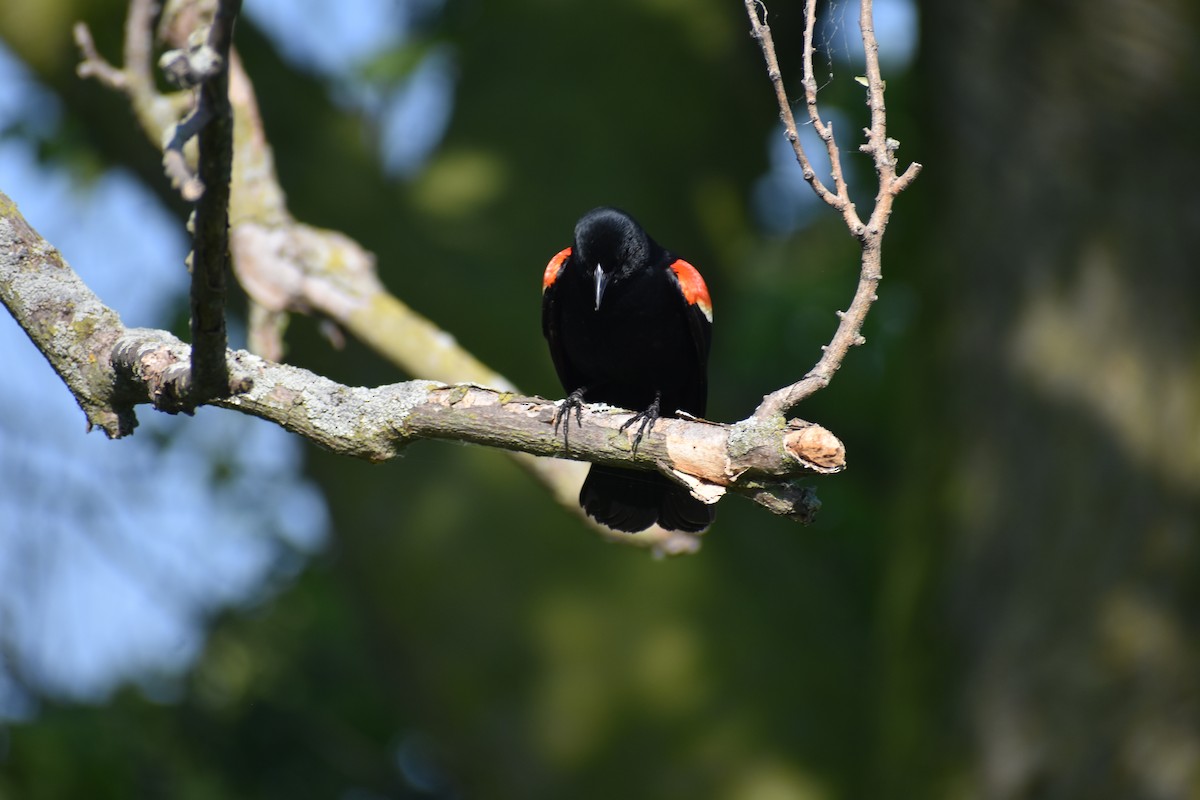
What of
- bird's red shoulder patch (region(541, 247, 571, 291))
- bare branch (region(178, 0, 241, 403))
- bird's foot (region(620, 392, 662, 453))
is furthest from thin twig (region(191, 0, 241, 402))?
bird's red shoulder patch (region(541, 247, 571, 291))

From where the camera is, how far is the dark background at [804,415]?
584cm

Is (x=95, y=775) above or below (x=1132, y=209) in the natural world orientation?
below

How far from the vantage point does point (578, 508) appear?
13.1 feet

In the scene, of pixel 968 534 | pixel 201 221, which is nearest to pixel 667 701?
pixel 968 534

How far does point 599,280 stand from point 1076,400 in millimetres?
2844

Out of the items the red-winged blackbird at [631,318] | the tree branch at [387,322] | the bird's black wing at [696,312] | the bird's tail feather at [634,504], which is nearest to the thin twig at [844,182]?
the tree branch at [387,322]

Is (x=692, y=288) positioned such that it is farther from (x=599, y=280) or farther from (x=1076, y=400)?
(x=1076, y=400)

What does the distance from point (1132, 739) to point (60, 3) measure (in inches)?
286

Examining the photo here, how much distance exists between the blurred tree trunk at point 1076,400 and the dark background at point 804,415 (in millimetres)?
15

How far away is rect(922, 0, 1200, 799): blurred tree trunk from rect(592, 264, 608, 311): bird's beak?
8.44 feet

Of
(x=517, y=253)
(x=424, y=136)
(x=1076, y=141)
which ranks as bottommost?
(x=517, y=253)

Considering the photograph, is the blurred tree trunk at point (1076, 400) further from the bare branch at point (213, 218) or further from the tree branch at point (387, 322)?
the bare branch at point (213, 218)

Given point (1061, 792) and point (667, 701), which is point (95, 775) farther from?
point (1061, 792)

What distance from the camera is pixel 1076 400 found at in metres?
5.95
